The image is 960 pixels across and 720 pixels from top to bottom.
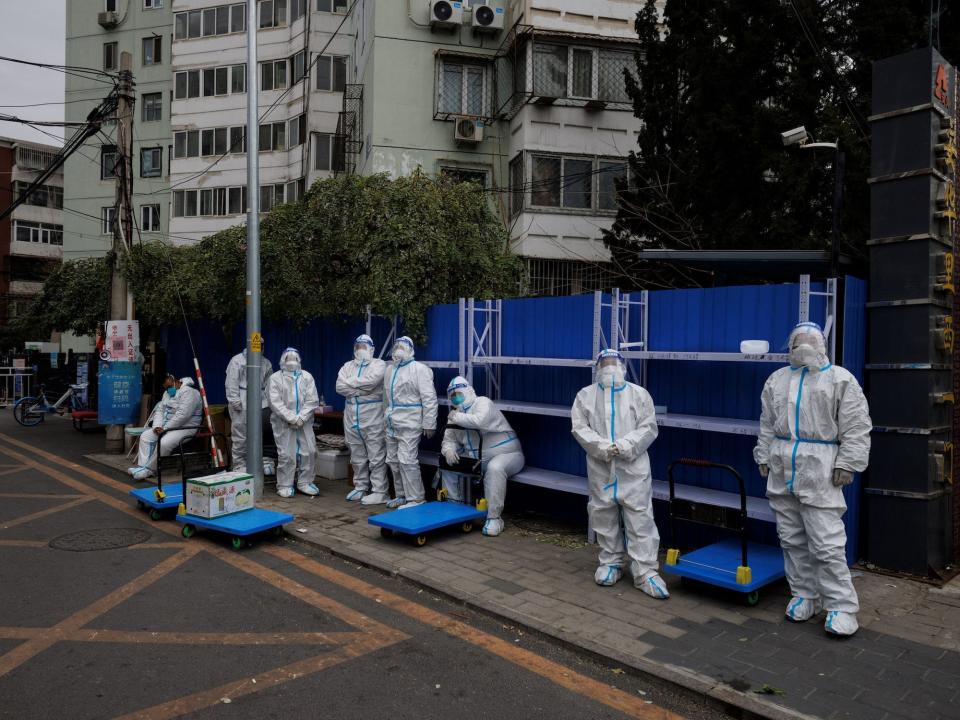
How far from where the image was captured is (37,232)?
4228cm

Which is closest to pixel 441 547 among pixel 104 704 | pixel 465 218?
pixel 104 704

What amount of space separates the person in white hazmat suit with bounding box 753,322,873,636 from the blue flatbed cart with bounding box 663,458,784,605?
242mm

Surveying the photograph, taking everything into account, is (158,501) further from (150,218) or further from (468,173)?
(150,218)

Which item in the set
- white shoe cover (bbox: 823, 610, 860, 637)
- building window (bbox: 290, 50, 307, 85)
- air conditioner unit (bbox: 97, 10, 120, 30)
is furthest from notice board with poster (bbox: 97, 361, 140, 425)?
air conditioner unit (bbox: 97, 10, 120, 30)

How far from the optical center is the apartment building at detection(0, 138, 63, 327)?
135 ft

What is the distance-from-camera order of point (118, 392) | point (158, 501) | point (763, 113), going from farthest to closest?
1. point (118, 392)
2. point (763, 113)
3. point (158, 501)

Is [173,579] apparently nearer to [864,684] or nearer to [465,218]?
[864,684]

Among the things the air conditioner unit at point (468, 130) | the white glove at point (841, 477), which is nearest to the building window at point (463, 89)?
the air conditioner unit at point (468, 130)

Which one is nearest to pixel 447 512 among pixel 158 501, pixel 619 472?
pixel 619 472

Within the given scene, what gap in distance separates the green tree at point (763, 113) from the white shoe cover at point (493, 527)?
6700mm

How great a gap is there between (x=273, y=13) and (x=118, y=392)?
20.5 m

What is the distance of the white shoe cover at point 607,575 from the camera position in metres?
6.04

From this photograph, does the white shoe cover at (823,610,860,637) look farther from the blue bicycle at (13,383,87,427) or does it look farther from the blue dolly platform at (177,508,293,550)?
the blue bicycle at (13,383,87,427)

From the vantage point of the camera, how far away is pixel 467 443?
8.21 meters
